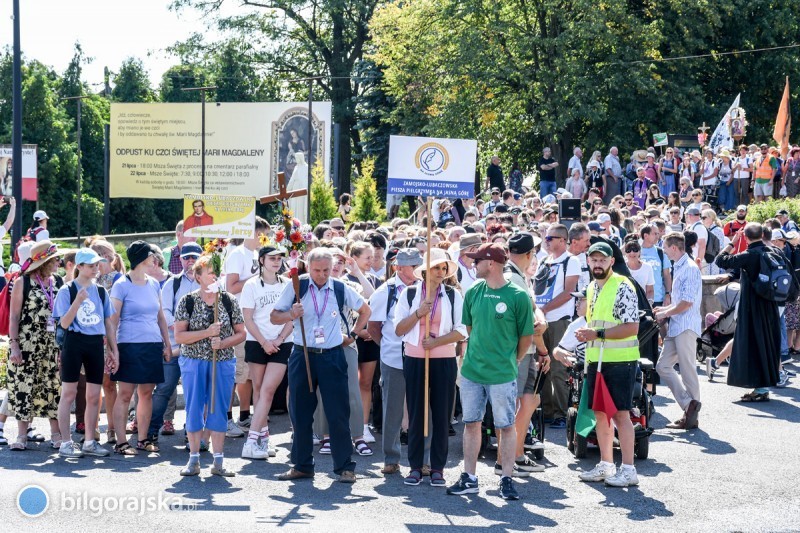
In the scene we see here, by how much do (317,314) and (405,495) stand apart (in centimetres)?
161

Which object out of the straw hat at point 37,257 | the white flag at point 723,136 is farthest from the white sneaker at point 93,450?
the white flag at point 723,136

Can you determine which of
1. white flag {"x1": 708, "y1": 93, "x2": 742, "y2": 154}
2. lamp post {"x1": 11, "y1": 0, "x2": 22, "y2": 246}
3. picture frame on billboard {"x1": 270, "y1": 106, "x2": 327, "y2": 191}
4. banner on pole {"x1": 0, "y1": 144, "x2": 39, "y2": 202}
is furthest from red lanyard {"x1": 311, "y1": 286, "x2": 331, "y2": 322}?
picture frame on billboard {"x1": 270, "y1": 106, "x2": 327, "y2": 191}

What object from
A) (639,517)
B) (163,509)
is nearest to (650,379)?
(639,517)

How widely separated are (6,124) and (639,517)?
121 ft

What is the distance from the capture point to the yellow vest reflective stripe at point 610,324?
352 inches

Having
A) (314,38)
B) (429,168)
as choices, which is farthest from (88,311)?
(314,38)

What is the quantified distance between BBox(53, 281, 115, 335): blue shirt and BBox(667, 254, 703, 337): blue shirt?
18.0 ft

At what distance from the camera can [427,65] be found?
140ft

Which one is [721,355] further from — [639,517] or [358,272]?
[639,517]

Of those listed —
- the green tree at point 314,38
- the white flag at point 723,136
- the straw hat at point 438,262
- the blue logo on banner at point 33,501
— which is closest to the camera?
the blue logo on banner at point 33,501

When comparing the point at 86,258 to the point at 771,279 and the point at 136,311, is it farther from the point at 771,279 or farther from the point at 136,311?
the point at 771,279

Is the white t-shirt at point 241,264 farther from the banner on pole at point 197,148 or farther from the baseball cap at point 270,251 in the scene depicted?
the banner on pole at point 197,148

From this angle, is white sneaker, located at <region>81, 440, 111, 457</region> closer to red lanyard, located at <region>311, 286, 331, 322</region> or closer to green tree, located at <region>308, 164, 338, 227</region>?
red lanyard, located at <region>311, 286, 331, 322</region>

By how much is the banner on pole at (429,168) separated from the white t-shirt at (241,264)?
2389 millimetres
